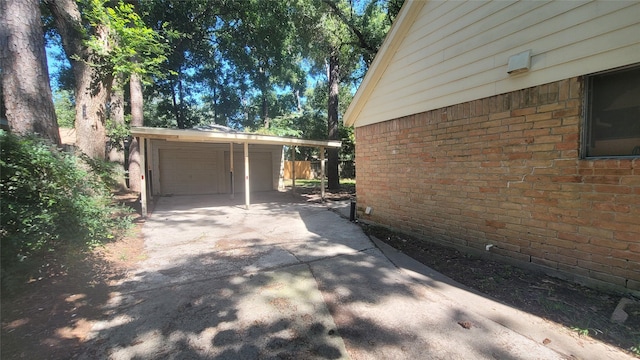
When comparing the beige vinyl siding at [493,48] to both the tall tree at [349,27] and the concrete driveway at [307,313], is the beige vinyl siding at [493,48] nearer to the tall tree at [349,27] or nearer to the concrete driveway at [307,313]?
the concrete driveway at [307,313]

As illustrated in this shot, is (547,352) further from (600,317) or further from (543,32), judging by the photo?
(543,32)

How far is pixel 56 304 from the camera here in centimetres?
291

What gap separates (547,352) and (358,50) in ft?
44.9

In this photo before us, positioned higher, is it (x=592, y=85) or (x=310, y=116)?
(x=310, y=116)

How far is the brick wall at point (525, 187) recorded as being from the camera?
3055mm

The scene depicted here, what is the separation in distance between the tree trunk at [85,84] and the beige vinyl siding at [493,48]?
628 cm

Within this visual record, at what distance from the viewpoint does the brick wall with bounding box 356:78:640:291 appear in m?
3.05

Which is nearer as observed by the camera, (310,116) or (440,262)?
(440,262)

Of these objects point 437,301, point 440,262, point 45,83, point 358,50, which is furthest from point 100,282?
point 358,50

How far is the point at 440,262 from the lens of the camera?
4.36 meters

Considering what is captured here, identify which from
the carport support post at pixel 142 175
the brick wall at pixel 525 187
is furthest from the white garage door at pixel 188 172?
the brick wall at pixel 525 187

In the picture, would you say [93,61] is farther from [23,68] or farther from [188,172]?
[188,172]

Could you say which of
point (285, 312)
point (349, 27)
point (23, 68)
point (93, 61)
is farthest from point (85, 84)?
point (349, 27)

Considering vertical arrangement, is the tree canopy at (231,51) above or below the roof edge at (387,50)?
above
